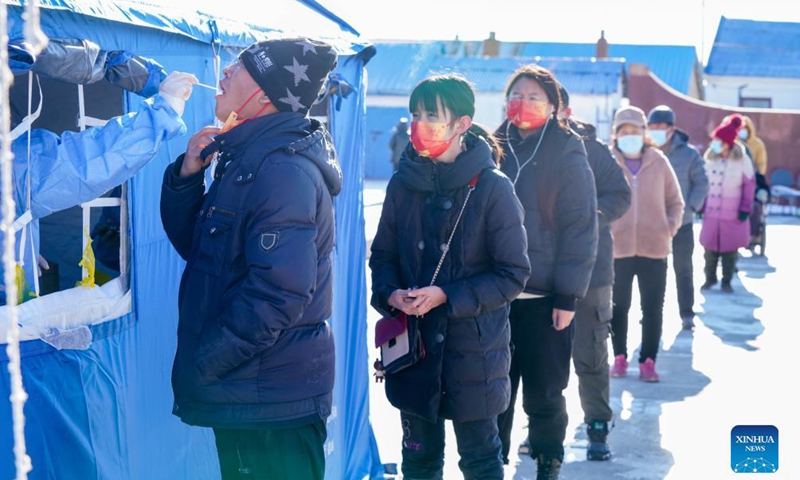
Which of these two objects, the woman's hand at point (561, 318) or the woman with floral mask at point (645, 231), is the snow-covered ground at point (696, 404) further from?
the woman's hand at point (561, 318)

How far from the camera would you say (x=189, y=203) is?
10.6 ft

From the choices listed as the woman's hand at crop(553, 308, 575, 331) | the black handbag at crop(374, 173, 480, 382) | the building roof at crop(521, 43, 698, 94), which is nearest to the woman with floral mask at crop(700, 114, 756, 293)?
the woman's hand at crop(553, 308, 575, 331)

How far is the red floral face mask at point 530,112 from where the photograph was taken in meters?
4.83

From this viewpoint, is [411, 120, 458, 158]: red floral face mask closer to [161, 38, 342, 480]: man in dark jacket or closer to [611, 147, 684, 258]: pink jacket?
[161, 38, 342, 480]: man in dark jacket

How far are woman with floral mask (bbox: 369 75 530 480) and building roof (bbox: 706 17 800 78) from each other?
137ft

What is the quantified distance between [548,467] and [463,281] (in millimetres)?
1362

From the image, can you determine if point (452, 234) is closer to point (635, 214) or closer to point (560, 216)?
point (560, 216)

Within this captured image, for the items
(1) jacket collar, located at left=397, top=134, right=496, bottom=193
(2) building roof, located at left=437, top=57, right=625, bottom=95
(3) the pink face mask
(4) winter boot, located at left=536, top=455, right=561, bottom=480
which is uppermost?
(2) building roof, located at left=437, top=57, right=625, bottom=95

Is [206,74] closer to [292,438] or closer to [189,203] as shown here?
[189,203]

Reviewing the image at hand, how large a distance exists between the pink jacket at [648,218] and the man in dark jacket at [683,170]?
67.4 inches

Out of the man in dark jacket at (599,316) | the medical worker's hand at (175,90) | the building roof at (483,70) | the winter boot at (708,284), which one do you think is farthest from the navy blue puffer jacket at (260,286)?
the building roof at (483,70)

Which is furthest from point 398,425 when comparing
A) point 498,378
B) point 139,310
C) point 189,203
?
point 189,203

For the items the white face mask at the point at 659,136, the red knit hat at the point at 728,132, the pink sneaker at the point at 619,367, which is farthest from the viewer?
the red knit hat at the point at 728,132

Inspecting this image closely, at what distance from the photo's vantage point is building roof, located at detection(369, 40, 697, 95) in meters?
33.1
